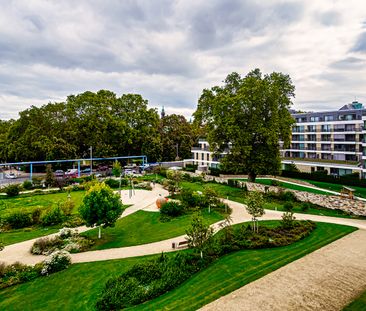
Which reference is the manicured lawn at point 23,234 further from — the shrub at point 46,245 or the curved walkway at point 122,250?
the shrub at point 46,245

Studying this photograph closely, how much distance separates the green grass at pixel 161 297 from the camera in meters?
12.1

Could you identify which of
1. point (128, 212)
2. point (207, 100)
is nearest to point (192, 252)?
point (128, 212)

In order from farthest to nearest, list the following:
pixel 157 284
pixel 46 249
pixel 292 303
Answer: pixel 46 249 < pixel 157 284 < pixel 292 303

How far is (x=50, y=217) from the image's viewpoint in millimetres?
24719

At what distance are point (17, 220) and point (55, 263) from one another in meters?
11.7

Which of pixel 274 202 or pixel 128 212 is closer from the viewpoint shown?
pixel 128 212

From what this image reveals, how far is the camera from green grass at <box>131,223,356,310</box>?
11722mm

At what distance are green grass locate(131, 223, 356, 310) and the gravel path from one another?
1.36ft

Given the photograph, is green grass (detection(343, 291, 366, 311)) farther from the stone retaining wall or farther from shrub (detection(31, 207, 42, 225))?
shrub (detection(31, 207, 42, 225))

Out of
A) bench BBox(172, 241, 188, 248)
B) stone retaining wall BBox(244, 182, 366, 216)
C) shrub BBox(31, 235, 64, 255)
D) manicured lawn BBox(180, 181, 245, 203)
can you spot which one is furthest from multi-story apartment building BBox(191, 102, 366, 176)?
shrub BBox(31, 235, 64, 255)

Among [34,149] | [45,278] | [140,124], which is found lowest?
[45,278]

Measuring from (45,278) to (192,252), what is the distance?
8238mm

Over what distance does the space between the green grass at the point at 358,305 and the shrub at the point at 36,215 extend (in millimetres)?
24574

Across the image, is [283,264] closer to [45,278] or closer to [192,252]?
[192,252]
